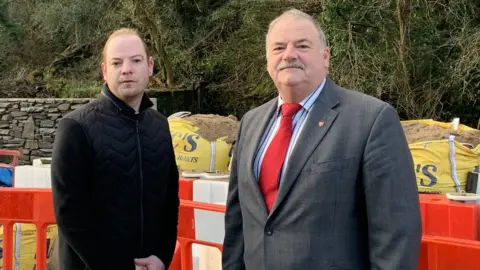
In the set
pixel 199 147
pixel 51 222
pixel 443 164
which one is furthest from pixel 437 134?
pixel 51 222

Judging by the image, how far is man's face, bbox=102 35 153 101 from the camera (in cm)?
223

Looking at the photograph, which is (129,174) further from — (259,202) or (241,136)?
(259,202)

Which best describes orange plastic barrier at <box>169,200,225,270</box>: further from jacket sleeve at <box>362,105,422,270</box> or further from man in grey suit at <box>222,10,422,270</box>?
jacket sleeve at <box>362,105,422,270</box>

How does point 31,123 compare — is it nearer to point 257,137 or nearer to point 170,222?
point 170,222

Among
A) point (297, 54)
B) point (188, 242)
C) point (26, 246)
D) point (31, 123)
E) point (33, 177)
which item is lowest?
point (26, 246)

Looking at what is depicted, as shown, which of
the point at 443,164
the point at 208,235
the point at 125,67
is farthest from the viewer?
the point at 443,164

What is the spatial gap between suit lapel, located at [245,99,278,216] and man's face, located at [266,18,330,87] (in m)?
0.17

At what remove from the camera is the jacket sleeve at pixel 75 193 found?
211 cm

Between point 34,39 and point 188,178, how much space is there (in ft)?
43.5

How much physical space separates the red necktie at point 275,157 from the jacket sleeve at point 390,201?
285 millimetres

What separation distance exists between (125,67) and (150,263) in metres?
0.80

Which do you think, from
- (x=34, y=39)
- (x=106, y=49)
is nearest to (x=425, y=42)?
(x=106, y=49)

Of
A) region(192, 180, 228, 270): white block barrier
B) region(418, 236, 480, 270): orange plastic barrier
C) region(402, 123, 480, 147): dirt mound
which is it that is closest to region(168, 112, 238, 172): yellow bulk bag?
region(402, 123, 480, 147): dirt mound

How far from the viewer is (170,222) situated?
2391 mm
